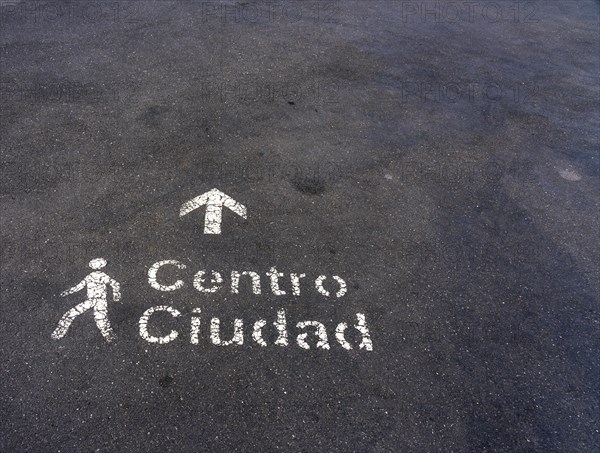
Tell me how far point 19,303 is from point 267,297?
2.17 m

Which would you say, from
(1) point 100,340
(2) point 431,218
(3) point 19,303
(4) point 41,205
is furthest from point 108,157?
(2) point 431,218

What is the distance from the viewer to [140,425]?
4.05m

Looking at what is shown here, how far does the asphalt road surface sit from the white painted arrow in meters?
0.02

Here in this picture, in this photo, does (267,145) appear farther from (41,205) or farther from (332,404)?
(332,404)

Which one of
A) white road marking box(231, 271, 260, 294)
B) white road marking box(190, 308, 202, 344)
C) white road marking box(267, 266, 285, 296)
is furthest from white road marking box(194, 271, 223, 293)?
white road marking box(267, 266, 285, 296)

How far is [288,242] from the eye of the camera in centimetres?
578

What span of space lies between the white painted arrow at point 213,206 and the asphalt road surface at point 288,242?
0.07ft

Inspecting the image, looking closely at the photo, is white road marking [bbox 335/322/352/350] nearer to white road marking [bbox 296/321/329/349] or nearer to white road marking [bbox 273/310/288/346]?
white road marking [bbox 296/321/329/349]

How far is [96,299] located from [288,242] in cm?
195

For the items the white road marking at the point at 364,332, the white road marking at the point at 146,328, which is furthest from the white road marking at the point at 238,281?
the white road marking at the point at 364,332

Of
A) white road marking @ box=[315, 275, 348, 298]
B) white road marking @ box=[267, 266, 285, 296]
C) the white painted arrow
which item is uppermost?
the white painted arrow

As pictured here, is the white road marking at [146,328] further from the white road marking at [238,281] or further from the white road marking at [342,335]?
the white road marking at [342,335]

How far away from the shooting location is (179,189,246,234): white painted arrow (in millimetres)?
5887

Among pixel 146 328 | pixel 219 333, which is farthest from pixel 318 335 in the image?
pixel 146 328
